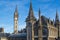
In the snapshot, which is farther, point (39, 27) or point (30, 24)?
point (30, 24)

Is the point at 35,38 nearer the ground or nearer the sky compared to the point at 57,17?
nearer the ground

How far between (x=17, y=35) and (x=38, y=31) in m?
17.6

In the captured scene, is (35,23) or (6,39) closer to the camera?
(35,23)

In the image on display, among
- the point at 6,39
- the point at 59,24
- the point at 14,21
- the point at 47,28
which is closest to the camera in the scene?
the point at 47,28

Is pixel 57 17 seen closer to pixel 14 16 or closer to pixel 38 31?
pixel 38 31

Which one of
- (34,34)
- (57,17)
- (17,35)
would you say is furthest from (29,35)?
(57,17)

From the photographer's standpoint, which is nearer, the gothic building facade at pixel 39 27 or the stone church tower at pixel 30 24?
the gothic building facade at pixel 39 27

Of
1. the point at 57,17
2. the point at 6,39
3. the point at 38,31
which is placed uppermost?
the point at 57,17

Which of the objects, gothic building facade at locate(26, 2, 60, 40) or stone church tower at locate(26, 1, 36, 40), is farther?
stone church tower at locate(26, 1, 36, 40)

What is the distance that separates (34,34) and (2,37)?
82.5 ft

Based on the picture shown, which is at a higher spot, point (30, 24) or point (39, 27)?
point (30, 24)

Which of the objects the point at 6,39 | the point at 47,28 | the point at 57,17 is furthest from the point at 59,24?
the point at 6,39

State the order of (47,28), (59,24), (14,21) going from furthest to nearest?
(14,21)
(59,24)
(47,28)

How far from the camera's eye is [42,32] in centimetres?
6200
